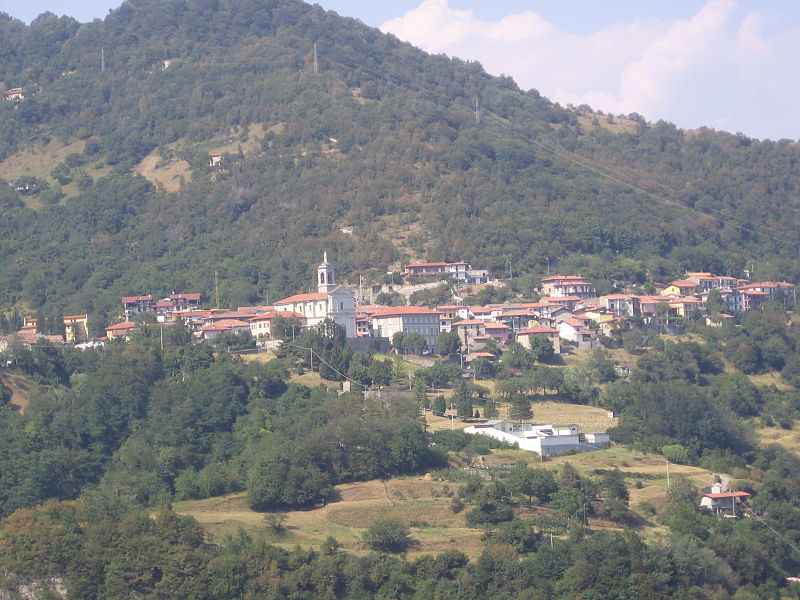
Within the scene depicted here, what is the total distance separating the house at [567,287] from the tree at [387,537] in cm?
3399

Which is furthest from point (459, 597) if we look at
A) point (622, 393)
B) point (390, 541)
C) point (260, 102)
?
point (260, 102)

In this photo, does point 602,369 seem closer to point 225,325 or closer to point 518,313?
point 518,313

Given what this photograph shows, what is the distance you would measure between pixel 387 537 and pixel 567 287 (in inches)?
1376

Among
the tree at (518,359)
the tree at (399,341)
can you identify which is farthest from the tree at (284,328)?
the tree at (518,359)

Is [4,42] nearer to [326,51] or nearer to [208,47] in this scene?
[208,47]

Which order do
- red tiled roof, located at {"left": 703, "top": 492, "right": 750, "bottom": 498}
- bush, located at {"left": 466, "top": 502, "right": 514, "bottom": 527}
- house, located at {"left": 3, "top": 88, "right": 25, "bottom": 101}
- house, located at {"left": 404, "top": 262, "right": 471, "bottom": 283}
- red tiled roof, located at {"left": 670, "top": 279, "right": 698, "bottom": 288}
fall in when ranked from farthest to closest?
house, located at {"left": 3, "top": 88, "right": 25, "bottom": 101} → red tiled roof, located at {"left": 670, "top": 279, "right": 698, "bottom": 288} → house, located at {"left": 404, "top": 262, "right": 471, "bottom": 283} → red tiled roof, located at {"left": 703, "top": 492, "right": 750, "bottom": 498} → bush, located at {"left": 466, "top": 502, "right": 514, "bottom": 527}

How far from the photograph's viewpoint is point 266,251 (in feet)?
271

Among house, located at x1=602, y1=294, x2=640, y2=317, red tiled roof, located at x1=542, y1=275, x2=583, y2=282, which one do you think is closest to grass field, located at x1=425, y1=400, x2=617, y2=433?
house, located at x1=602, y1=294, x2=640, y2=317

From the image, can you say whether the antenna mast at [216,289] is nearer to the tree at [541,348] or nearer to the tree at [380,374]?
the tree at [541,348]

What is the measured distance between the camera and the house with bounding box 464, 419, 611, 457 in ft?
170

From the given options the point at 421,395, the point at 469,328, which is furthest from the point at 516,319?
the point at 421,395

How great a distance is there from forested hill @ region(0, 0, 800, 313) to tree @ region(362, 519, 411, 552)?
3321 centimetres

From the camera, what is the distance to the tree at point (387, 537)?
141 feet

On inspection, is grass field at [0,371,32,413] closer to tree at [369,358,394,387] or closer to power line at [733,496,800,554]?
tree at [369,358,394,387]
